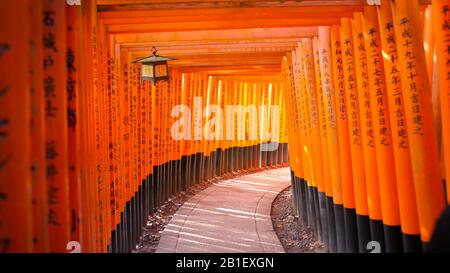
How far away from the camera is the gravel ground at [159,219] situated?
7.81m

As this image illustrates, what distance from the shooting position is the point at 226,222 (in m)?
9.11

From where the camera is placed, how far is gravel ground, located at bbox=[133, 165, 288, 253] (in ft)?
25.6

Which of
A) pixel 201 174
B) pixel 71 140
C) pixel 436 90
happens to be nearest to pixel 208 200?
pixel 201 174

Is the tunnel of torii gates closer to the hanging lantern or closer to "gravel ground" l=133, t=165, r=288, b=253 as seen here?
"gravel ground" l=133, t=165, r=288, b=253

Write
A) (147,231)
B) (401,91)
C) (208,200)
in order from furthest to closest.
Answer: (208,200) → (147,231) → (401,91)

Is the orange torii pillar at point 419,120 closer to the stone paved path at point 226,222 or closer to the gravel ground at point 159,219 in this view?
the stone paved path at point 226,222

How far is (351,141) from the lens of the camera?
216 inches

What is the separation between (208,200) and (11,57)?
9789 millimetres

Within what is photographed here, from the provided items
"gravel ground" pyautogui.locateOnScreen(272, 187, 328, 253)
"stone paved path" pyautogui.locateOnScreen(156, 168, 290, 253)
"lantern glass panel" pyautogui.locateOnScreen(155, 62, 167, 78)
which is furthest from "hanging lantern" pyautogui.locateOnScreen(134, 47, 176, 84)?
"gravel ground" pyautogui.locateOnScreen(272, 187, 328, 253)

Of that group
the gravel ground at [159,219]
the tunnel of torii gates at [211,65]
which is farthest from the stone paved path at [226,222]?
the tunnel of torii gates at [211,65]

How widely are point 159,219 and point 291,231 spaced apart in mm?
3036

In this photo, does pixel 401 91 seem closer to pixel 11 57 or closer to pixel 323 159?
pixel 323 159

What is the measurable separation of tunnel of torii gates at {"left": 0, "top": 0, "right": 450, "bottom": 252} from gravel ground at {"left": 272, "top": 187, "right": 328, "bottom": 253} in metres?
0.26

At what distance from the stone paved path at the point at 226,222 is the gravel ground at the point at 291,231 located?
0.55 ft
